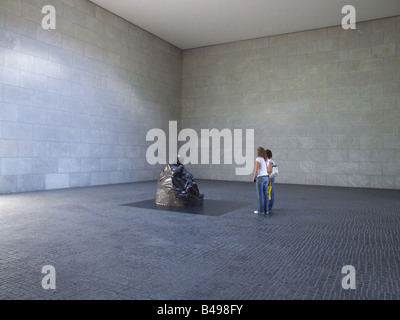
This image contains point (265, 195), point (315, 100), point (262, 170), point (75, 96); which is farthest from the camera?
point (315, 100)

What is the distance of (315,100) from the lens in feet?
56.9

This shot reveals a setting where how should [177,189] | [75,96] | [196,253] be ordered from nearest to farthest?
[196,253] < [177,189] < [75,96]

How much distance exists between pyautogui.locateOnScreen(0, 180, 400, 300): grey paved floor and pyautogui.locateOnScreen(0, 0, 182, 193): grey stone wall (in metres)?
4.22

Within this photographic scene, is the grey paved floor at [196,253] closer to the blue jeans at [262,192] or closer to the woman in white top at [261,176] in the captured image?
the blue jeans at [262,192]

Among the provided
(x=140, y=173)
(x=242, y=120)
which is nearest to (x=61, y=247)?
(x=140, y=173)

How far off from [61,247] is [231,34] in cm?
1624

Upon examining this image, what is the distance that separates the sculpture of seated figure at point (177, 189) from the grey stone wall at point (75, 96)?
585 cm

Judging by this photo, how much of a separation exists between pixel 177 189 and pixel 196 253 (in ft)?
15.0

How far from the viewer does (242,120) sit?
63.2 feet

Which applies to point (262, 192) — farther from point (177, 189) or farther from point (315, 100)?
point (315, 100)

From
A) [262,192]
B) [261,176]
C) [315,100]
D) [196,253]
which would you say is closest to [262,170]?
[261,176]

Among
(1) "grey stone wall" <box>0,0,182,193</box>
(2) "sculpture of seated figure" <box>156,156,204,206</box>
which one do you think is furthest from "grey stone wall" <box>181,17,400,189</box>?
(2) "sculpture of seated figure" <box>156,156,204,206</box>

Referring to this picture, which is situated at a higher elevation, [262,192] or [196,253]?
[262,192]
